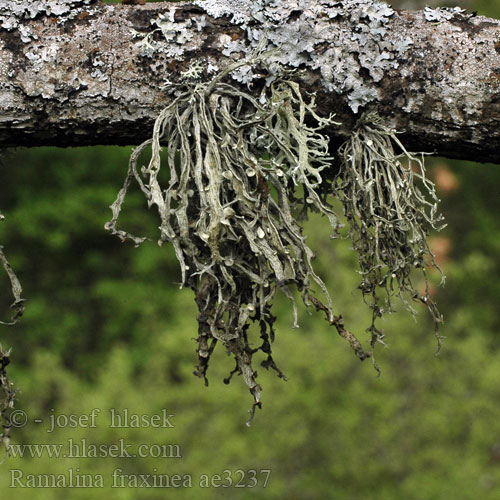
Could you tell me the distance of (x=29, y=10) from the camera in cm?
124

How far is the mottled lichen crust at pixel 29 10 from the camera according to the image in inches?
48.3

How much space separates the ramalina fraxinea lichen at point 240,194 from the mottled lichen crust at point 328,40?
0.18ft

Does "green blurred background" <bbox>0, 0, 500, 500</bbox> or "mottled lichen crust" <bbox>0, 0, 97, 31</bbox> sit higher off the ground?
"mottled lichen crust" <bbox>0, 0, 97, 31</bbox>

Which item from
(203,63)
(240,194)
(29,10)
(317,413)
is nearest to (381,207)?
(240,194)

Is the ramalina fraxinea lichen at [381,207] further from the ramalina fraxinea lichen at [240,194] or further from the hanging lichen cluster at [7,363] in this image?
the hanging lichen cluster at [7,363]

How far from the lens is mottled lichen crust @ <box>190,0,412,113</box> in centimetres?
122

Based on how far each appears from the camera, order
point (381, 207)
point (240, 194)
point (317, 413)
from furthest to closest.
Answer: point (317, 413)
point (381, 207)
point (240, 194)

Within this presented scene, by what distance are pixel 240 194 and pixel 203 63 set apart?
26cm

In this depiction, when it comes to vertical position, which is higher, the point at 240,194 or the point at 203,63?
the point at 203,63

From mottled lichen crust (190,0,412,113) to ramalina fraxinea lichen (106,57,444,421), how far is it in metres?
0.05

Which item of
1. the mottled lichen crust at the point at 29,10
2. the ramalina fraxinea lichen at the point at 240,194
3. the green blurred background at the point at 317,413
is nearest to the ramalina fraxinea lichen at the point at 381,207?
the ramalina fraxinea lichen at the point at 240,194

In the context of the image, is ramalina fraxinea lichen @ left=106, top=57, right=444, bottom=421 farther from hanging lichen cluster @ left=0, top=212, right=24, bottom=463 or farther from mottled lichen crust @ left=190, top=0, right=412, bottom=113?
hanging lichen cluster @ left=0, top=212, right=24, bottom=463

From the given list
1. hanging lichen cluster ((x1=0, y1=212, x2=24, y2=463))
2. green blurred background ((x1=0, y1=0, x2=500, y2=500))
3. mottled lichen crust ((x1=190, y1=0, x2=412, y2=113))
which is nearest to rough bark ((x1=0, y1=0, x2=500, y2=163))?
mottled lichen crust ((x1=190, y1=0, x2=412, y2=113))

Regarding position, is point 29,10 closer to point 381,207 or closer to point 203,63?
point 203,63
